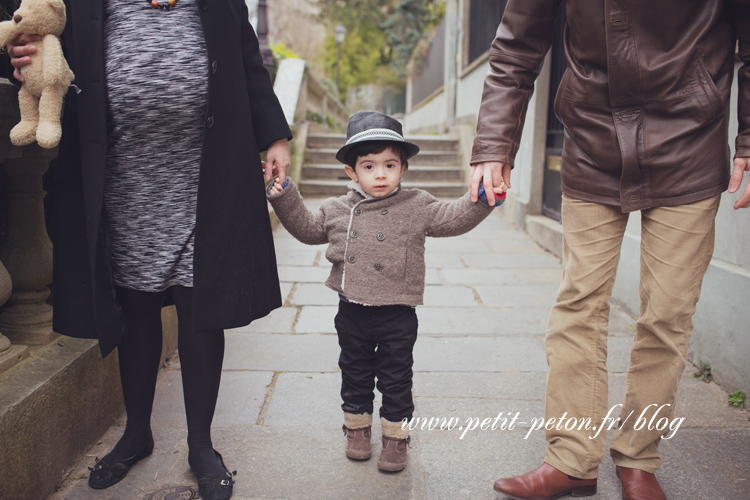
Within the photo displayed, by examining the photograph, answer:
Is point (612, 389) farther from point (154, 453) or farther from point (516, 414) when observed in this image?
point (154, 453)

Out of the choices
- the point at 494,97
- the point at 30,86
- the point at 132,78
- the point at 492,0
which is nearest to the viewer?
the point at 30,86

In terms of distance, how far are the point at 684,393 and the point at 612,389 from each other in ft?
1.04

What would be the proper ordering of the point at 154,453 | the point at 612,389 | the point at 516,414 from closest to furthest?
the point at 154,453, the point at 516,414, the point at 612,389

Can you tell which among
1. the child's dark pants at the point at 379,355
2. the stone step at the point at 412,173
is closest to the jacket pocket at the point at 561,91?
the child's dark pants at the point at 379,355

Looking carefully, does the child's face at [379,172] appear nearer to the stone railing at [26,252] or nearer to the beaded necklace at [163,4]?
the beaded necklace at [163,4]

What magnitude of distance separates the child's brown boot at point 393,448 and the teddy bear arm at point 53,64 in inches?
59.4

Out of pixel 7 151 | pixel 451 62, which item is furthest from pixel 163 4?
pixel 451 62

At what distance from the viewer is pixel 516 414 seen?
2637 millimetres

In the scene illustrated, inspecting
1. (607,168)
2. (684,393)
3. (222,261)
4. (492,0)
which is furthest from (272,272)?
(492,0)

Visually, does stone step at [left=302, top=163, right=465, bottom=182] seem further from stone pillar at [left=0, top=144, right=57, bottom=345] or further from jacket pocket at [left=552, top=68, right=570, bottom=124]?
jacket pocket at [left=552, top=68, right=570, bottom=124]

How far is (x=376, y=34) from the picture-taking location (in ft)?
100

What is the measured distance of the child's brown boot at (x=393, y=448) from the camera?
2184 mm

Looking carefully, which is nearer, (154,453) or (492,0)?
(154,453)

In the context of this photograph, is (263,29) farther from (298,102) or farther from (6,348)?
(6,348)
